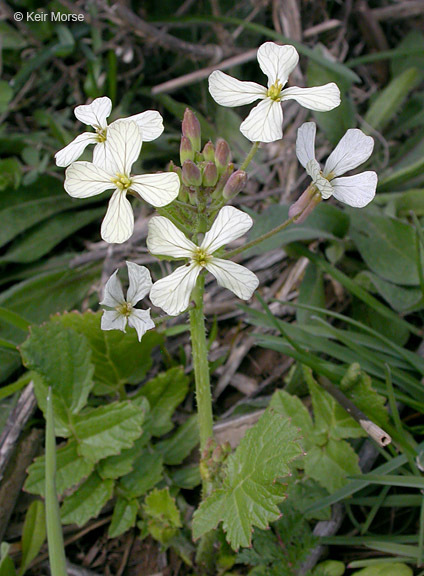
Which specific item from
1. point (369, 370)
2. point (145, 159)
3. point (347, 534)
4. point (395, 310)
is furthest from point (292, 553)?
point (145, 159)

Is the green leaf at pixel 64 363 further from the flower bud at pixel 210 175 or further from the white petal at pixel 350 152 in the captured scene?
the white petal at pixel 350 152

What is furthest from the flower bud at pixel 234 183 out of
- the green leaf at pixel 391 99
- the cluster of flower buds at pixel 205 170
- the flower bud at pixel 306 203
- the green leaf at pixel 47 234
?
the green leaf at pixel 391 99

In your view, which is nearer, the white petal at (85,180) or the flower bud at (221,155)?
the white petal at (85,180)

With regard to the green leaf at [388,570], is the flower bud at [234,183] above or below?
above

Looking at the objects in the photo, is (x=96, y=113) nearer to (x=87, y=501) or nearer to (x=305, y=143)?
(x=305, y=143)

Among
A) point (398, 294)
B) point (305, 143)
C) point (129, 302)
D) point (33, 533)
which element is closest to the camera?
point (305, 143)

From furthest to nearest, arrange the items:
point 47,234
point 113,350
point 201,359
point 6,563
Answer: point 47,234, point 113,350, point 6,563, point 201,359

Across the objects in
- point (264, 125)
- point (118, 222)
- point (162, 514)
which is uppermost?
point (264, 125)

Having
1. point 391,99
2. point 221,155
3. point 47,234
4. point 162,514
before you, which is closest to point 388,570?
point 162,514
